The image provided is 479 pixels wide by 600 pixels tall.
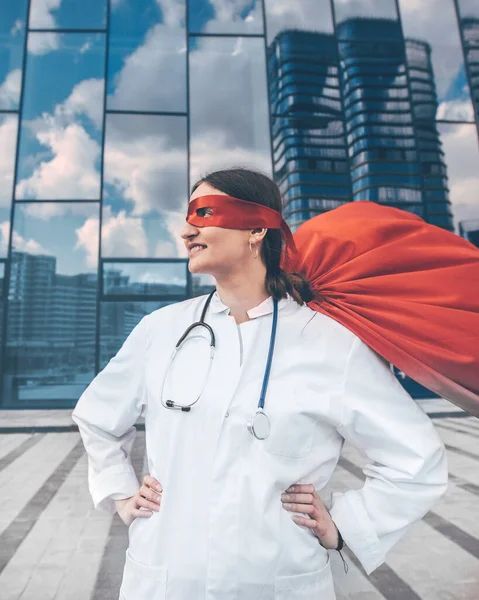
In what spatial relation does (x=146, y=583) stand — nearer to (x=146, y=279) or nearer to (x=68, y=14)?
(x=146, y=279)

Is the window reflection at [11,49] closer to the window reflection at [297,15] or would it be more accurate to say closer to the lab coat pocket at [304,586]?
the window reflection at [297,15]

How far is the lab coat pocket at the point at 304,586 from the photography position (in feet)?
2.84

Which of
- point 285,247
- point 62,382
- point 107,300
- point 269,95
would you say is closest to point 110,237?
point 107,300

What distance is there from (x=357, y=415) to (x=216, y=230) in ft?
1.86

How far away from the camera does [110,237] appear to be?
7.51m

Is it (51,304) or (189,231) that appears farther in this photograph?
(51,304)

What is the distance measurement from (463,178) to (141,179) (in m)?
6.32

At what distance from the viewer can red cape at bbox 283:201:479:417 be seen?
0.89 metres

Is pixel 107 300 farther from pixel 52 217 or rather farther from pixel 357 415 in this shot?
pixel 357 415

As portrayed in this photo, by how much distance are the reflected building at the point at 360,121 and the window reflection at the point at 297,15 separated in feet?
0.49

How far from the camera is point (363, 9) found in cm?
806

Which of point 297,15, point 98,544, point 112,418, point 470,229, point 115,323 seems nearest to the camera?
point 112,418

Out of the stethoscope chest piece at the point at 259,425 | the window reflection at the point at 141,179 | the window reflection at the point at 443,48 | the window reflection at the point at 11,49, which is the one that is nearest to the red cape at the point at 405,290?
the stethoscope chest piece at the point at 259,425

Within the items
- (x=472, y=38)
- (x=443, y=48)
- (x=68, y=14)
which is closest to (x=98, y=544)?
(x=68, y=14)
